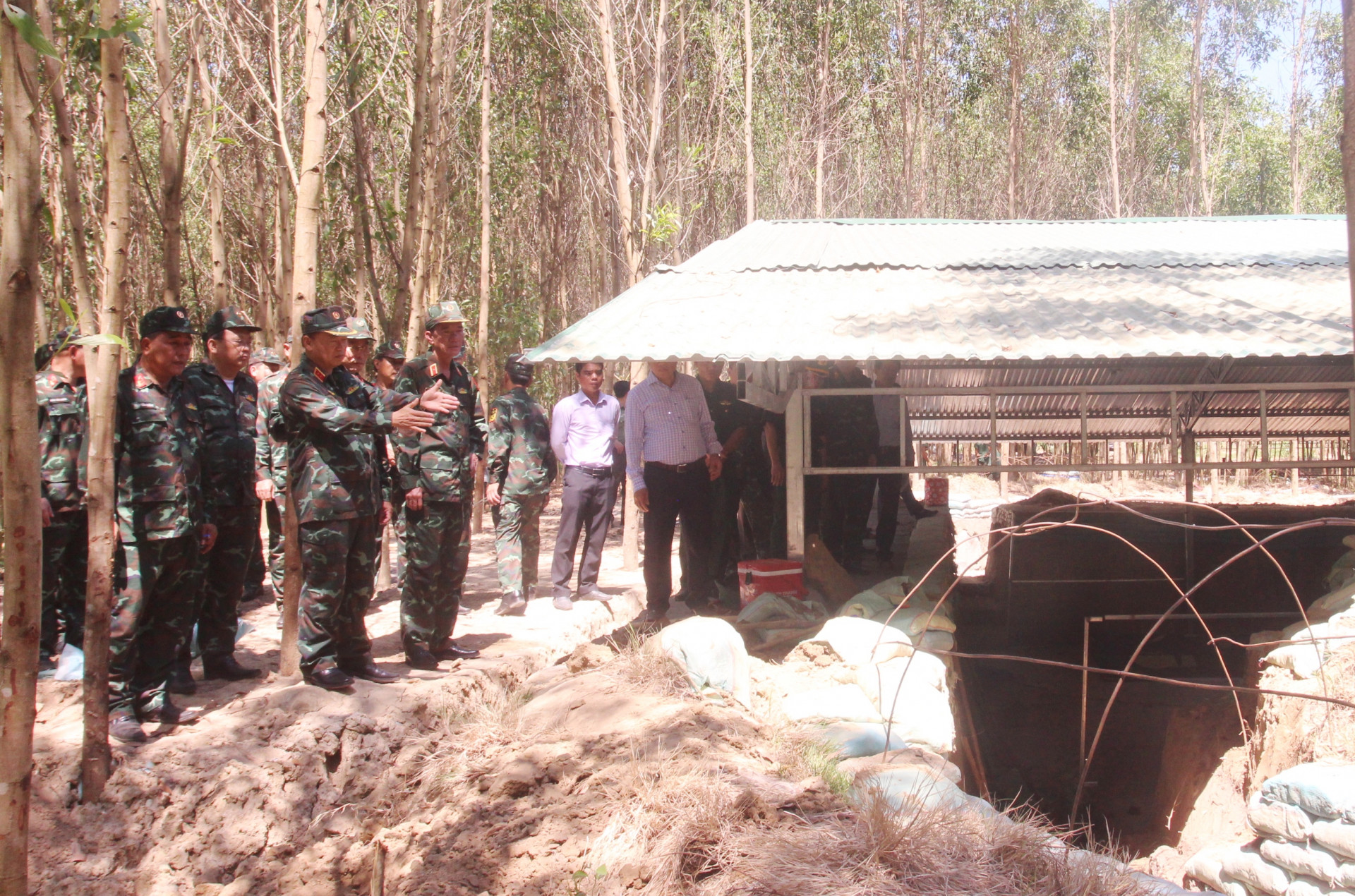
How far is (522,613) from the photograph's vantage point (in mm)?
6660

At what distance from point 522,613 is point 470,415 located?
6.13ft

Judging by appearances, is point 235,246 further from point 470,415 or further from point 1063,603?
point 1063,603

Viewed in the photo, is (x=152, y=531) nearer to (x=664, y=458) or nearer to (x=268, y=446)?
(x=268, y=446)

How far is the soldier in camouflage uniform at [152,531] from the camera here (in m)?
3.99

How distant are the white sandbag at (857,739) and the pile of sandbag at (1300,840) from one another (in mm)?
1351

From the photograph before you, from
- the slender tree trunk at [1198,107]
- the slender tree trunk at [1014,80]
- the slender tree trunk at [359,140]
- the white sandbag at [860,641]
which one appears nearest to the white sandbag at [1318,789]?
the white sandbag at [860,641]

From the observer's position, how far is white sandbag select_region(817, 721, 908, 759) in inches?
169

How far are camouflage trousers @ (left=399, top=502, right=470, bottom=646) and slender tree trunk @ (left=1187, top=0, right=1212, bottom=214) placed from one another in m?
26.5

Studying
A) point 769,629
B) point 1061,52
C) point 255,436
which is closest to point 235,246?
point 255,436

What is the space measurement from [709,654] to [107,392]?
111 inches

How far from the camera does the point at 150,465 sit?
4.05 metres

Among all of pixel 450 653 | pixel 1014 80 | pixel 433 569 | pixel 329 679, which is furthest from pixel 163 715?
pixel 1014 80

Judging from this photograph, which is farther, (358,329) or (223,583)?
(223,583)

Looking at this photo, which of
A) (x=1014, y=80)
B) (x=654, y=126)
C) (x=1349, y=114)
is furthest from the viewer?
(x=1014, y=80)
